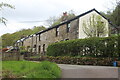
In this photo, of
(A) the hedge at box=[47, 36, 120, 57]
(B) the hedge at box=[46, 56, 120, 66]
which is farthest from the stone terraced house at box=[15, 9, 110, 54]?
(B) the hedge at box=[46, 56, 120, 66]

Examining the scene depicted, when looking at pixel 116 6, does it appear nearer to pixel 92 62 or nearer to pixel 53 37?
pixel 92 62

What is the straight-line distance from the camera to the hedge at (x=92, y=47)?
1670cm

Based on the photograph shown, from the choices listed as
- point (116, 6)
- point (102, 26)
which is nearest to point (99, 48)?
point (102, 26)

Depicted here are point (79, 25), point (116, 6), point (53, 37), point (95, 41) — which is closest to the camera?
point (95, 41)

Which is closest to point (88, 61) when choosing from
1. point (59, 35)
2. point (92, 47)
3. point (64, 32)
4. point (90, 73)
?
point (92, 47)

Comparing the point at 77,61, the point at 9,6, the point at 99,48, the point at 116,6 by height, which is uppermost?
the point at 116,6

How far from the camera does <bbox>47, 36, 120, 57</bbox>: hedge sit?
658 inches

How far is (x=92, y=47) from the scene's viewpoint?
59.1 ft

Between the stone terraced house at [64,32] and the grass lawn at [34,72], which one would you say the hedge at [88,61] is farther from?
the grass lawn at [34,72]

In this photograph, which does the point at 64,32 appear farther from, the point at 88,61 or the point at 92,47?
the point at 88,61

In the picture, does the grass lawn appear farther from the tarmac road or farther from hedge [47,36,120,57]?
hedge [47,36,120,57]

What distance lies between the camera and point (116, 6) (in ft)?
76.9

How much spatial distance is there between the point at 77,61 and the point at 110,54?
147 inches

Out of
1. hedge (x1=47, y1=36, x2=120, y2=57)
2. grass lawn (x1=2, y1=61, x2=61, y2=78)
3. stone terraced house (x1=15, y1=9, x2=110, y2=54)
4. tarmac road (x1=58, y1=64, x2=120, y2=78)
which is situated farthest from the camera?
stone terraced house (x1=15, y1=9, x2=110, y2=54)
